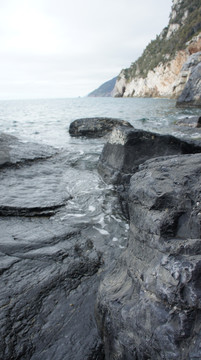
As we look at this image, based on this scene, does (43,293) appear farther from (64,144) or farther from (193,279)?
(64,144)

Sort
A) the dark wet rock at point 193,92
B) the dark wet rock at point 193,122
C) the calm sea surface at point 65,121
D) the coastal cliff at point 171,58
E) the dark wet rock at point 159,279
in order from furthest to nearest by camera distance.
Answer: the coastal cliff at point 171,58 < the dark wet rock at point 193,92 < the dark wet rock at point 193,122 < the calm sea surface at point 65,121 < the dark wet rock at point 159,279

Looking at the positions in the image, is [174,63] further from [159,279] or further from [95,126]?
[159,279]

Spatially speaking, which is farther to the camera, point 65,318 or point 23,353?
point 65,318

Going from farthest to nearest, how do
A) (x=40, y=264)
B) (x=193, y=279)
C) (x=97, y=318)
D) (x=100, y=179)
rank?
(x=100, y=179) < (x=40, y=264) < (x=97, y=318) < (x=193, y=279)

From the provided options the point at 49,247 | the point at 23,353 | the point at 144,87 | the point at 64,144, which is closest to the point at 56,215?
the point at 49,247

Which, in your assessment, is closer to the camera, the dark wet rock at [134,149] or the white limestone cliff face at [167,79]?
the dark wet rock at [134,149]

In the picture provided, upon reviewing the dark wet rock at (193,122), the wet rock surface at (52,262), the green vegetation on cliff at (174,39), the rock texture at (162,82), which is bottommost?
the wet rock surface at (52,262)

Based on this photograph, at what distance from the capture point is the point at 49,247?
8.59 ft

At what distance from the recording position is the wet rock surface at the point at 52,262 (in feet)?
5.35

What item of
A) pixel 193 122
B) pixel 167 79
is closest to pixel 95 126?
pixel 193 122

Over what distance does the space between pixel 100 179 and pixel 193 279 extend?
387cm

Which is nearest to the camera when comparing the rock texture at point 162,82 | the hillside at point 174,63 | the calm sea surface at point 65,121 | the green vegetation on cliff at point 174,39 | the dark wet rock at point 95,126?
the dark wet rock at point 95,126

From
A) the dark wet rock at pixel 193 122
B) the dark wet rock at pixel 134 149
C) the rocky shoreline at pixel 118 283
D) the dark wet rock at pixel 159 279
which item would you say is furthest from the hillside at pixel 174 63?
the dark wet rock at pixel 159 279

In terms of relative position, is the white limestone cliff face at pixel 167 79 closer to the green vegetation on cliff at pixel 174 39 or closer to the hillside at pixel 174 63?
the hillside at pixel 174 63
